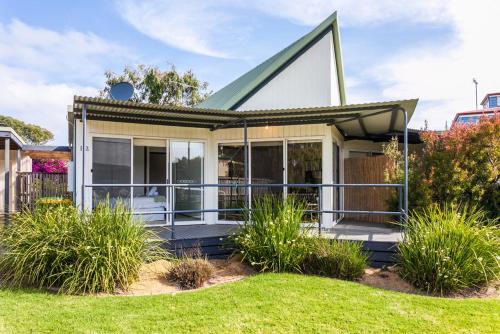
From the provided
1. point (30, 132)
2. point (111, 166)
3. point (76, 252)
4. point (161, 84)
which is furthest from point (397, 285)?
point (30, 132)

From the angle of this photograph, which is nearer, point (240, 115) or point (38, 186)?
point (240, 115)

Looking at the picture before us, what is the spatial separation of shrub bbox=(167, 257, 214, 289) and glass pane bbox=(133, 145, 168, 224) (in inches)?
142

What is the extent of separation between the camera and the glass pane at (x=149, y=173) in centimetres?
945

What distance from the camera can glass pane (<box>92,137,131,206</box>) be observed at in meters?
8.48

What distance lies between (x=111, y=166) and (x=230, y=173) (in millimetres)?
3052

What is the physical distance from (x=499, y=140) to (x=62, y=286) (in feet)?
29.9

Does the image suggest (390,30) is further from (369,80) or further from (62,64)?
(62,64)

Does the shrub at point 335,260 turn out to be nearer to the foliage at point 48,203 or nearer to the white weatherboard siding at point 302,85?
the foliage at point 48,203

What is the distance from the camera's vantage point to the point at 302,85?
440 inches

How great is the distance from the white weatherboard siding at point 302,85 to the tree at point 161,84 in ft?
Result: 57.1

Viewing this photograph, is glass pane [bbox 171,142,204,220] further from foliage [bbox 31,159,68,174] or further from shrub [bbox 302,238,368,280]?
foliage [bbox 31,159,68,174]

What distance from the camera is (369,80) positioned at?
65.6 ft

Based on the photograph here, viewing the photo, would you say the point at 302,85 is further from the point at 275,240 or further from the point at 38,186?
the point at 38,186

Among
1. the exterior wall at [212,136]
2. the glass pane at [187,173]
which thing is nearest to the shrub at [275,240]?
the exterior wall at [212,136]
